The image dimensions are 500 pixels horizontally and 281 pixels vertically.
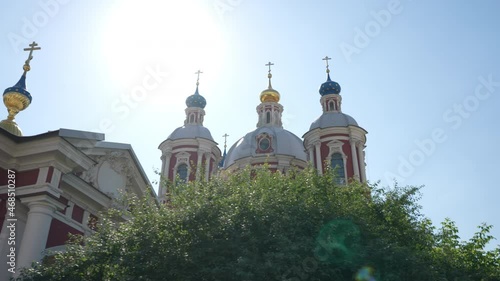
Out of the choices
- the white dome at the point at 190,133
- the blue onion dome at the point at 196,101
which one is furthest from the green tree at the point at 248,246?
the blue onion dome at the point at 196,101

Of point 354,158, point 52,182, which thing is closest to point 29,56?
point 52,182

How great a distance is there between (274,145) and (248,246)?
3001 cm

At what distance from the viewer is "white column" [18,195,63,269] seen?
11.3m

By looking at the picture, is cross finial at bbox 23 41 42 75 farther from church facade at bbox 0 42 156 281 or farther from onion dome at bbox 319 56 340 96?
onion dome at bbox 319 56 340 96

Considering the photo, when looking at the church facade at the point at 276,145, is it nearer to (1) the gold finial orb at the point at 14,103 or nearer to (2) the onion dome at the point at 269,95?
(2) the onion dome at the point at 269,95

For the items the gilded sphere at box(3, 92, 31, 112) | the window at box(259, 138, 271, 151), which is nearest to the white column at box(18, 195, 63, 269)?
the gilded sphere at box(3, 92, 31, 112)

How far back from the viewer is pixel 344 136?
34438 mm

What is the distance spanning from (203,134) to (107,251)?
94.7 feet

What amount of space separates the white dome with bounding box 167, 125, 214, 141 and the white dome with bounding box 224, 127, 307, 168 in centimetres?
288

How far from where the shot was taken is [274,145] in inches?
1549

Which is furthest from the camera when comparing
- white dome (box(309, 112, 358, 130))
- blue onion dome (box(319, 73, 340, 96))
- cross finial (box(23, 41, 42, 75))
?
blue onion dome (box(319, 73, 340, 96))

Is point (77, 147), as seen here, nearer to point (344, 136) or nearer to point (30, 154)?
point (30, 154)

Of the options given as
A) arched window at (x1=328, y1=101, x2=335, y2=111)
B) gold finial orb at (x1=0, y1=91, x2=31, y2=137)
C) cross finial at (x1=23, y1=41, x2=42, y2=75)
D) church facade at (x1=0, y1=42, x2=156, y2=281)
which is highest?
arched window at (x1=328, y1=101, x2=335, y2=111)

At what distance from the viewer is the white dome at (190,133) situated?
1517 inches
